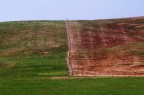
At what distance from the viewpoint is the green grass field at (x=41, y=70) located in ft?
95.3

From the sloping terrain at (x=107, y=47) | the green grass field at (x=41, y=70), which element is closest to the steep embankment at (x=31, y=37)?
the green grass field at (x=41, y=70)

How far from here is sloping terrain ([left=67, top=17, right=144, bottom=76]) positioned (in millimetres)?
44656

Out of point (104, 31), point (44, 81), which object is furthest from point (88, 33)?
point (44, 81)

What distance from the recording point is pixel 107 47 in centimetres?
5556

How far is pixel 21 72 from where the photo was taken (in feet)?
138

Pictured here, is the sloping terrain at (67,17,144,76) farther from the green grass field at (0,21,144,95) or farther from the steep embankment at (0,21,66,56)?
the steep embankment at (0,21,66,56)

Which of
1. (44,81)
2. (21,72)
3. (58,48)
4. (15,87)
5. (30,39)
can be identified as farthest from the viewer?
(30,39)

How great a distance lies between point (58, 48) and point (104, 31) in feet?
37.9

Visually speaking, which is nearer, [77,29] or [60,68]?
[60,68]

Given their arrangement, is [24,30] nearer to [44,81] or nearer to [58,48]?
[58,48]

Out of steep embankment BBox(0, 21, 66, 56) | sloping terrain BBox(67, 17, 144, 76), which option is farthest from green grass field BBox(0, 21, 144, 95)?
sloping terrain BBox(67, 17, 144, 76)

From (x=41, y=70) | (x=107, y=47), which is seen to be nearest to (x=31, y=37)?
(x=107, y=47)

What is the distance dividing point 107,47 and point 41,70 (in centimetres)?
1459

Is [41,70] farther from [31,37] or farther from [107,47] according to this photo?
[31,37]
